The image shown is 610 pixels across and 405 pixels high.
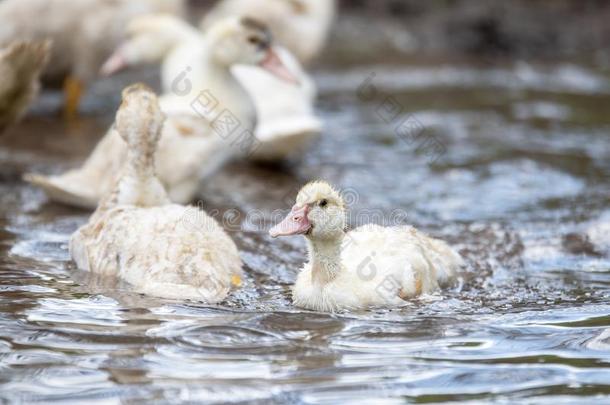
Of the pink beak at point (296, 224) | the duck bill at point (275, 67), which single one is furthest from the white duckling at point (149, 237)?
the duck bill at point (275, 67)

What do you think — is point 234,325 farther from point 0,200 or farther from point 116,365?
point 0,200

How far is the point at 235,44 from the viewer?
27.5ft

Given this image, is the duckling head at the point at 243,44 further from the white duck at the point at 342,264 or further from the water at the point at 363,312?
the white duck at the point at 342,264

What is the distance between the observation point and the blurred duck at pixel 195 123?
7.49 meters

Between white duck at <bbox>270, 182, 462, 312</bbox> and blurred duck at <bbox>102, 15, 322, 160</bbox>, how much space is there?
9.68ft

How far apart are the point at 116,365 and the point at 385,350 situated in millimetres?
1172

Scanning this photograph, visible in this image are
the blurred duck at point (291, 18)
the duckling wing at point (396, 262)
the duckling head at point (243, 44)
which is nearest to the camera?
the duckling wing at point (396, 262)

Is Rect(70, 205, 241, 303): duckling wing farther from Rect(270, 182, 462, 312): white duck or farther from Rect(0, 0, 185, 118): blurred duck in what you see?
Rect(0, 0, 185, 118): blurred duck

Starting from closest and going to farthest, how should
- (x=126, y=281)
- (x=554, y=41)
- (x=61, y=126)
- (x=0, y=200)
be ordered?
(x=126, y=281)
(x=0, y=200)
(x=61, y=126)
(x=554, y=41)

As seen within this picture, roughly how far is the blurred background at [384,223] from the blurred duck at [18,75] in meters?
0.58

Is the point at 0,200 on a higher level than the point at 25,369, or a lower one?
higher

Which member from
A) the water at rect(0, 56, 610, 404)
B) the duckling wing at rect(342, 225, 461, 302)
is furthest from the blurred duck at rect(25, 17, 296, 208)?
the duckling wing at rect(342, 225, 461, 302)

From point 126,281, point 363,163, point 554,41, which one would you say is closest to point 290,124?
point 363,163

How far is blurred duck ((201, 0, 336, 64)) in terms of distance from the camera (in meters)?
11.3
